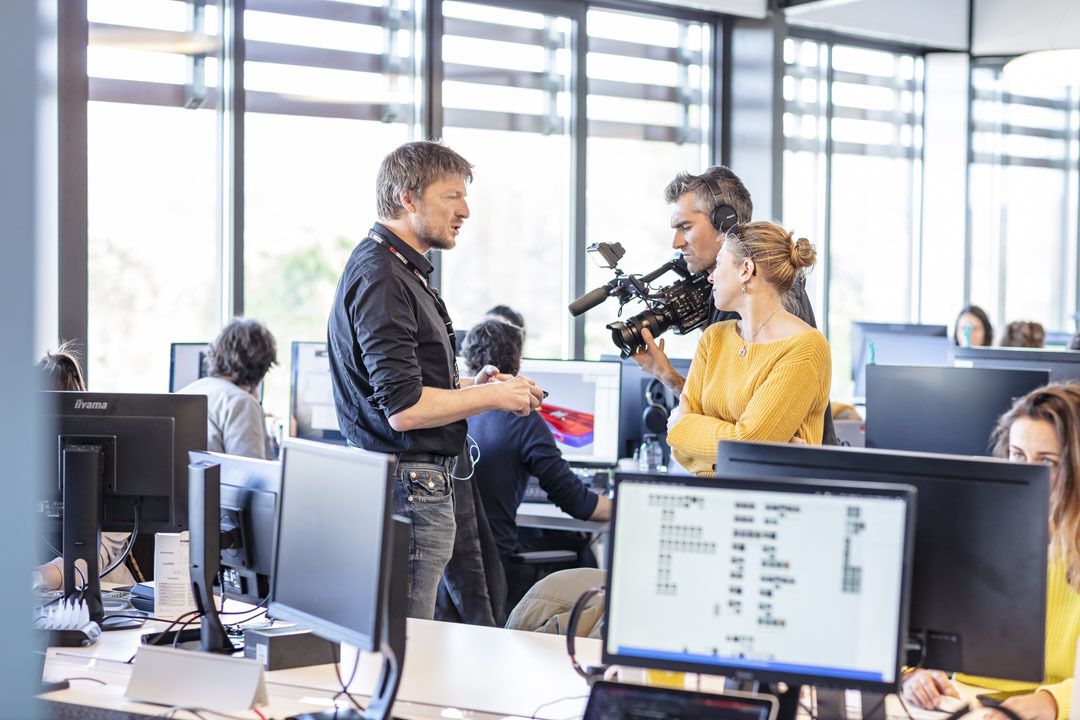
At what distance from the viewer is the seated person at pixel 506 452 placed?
11.9 ft

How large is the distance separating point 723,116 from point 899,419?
11.8ft

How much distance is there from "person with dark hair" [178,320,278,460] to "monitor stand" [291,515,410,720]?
6.96 ft

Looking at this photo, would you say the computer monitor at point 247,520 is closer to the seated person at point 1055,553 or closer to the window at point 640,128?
the seated person at point 1055,553

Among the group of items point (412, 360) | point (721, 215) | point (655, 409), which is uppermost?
point (721, 215)

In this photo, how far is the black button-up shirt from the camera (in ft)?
8.06

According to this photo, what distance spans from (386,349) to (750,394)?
75cm

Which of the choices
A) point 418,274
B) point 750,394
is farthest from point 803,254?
point 418,274

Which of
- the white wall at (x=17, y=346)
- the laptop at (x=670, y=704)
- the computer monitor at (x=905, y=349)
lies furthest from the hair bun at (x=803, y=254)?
the computer monitor at (x=905, y=349)

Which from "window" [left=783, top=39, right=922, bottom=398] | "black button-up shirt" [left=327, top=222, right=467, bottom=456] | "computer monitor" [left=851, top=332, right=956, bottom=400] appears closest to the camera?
"black button-up shirt" [left=327, top=222, right=467, bottom=456]

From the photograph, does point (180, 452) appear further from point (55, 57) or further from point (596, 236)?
point (596, 236)

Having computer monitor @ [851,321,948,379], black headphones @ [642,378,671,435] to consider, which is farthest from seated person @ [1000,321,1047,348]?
black headphones @ [642,378,671,435]

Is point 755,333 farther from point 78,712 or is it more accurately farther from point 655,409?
A: point 655,409

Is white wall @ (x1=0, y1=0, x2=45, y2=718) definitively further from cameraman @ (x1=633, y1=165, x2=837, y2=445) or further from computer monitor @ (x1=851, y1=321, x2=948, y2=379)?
computer monitor @ (x1=851, y1=321, x2=948, y2=379)

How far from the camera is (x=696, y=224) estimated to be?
2.93 metres
